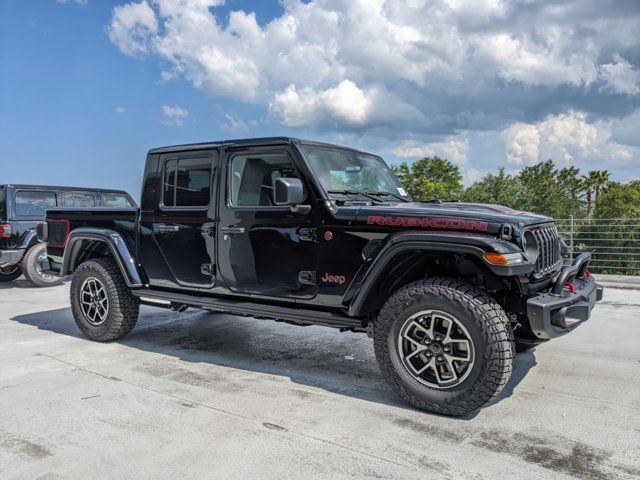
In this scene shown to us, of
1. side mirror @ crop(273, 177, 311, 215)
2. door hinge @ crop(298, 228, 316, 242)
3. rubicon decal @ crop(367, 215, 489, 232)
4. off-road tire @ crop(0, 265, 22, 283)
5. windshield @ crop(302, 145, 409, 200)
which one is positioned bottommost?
off-road tire @ crop(0, 265, 22, 283)

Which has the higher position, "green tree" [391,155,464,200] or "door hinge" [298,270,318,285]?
"green tree" [391,155,464,200]

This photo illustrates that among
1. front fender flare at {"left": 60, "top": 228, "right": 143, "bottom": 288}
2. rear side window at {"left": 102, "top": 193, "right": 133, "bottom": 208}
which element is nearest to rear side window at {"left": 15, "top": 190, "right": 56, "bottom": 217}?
rear side window at {"left": 102, "top": 193, "right": 133, "bottom": 208}

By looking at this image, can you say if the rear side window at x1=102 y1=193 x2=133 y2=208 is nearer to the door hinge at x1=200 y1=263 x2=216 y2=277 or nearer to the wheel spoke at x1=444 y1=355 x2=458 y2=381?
the door hinge at x1=200 y1=263 x2=216 y2=277

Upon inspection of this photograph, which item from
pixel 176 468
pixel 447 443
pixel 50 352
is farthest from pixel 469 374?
pixel 50 352

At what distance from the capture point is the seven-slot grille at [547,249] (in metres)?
3.52

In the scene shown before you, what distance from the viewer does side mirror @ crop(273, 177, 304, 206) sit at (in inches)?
146

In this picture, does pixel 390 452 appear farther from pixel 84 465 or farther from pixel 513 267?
pixel 84 465

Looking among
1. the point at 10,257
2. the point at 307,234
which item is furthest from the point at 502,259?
the point at 10,257

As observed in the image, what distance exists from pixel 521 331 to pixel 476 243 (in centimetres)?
89

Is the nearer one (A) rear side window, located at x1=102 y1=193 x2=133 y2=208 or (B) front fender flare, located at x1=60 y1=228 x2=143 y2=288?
(B) front fender flare, located at x1=60 y1=228 x2=143 y2=288

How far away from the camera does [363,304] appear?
11.8 ft

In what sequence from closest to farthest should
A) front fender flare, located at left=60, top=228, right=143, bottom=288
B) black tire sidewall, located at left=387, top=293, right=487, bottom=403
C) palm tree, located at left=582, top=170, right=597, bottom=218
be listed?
black tire sidewall, located at left=387, top=293, right=487, bottom=403 < front fender flare, located at left=60, top=228, right=143, bottom=288 < palm tree, located at left=582, top=170, right=597, bottom=218

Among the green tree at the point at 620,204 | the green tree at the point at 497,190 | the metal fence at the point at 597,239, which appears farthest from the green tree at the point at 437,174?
the metal fence at the point at 597,239

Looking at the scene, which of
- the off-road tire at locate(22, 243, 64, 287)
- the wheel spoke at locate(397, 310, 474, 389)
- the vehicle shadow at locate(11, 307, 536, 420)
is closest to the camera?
the wheel spoke at locate(397, 310, 474, 389)
